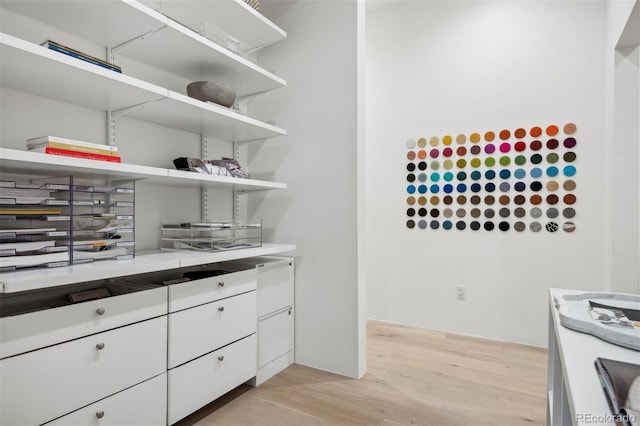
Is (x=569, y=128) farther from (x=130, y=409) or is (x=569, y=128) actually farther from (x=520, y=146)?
(x=130, y=409)

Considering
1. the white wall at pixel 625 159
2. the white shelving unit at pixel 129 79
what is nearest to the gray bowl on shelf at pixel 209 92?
the white shelving unit at pixel 129 79

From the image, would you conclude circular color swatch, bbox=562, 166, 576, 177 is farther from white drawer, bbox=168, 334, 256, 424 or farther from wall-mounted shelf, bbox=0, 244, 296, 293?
white drawer, bbox=168, 334, 256, 424

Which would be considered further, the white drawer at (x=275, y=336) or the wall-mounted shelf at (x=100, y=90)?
the white drawer at (x=275, y=336)

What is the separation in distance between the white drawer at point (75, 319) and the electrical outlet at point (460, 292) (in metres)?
2.25

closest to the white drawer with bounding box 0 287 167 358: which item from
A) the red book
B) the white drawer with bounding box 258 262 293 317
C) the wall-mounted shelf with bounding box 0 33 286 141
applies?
the red book

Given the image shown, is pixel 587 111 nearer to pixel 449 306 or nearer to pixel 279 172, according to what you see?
pixel 449 306

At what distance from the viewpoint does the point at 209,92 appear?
1.98m

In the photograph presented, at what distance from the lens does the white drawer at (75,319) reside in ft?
3.78

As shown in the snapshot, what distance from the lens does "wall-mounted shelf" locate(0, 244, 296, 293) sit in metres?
1.12

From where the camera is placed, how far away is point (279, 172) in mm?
2580

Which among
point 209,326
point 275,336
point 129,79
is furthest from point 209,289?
point 129,79

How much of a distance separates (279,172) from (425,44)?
171 cm

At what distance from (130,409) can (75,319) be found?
0.45 m

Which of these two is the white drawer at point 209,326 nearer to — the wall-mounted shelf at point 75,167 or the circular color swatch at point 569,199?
the wall-mounted shelf at point 75,167
